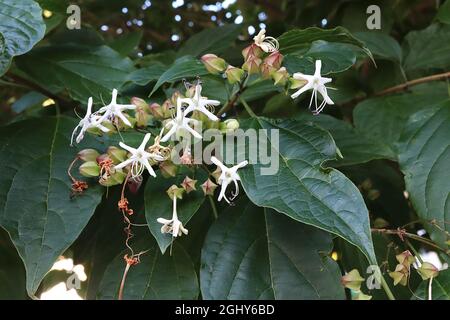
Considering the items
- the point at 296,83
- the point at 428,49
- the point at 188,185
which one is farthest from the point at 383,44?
the point at 188,185

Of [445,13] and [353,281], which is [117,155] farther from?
[445,13]

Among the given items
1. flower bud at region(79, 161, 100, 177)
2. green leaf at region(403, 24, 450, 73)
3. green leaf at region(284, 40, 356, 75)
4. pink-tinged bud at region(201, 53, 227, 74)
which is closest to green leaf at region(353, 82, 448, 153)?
green leaf at region(403, 24, 450, 73)

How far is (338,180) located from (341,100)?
424mm

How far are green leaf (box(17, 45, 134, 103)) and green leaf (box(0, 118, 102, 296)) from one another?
7 centimetres

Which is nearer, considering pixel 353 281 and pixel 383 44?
Result: pixel 353 281

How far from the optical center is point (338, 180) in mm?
498

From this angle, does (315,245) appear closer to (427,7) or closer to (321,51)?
(321,51)

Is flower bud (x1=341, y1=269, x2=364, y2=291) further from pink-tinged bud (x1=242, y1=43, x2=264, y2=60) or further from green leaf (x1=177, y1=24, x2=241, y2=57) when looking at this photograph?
green leaf (x1=177, y1=24, x2=241, y2=57)

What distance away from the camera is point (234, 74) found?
0.56 metres

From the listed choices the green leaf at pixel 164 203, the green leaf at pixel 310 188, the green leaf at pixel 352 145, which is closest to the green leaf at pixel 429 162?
the green leaf at pixel 352 145

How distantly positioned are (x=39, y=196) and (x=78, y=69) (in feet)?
0.79

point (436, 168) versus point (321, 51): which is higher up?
point (321, 51)

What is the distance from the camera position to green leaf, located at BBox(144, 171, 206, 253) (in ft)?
1.70

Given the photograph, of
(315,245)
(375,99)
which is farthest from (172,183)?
(375,99)
